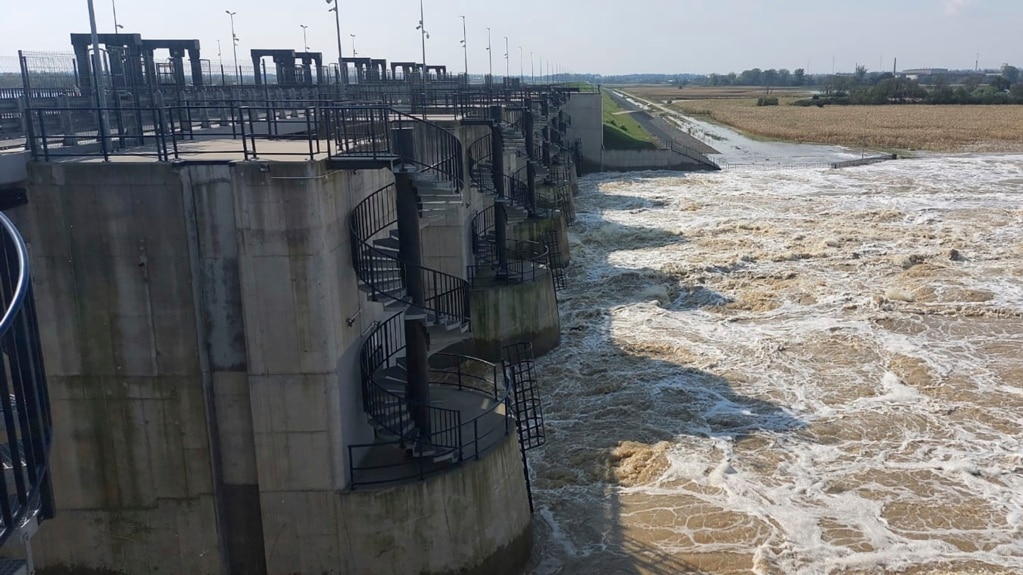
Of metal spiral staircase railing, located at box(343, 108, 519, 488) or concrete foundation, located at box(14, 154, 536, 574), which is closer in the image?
concrete foundation, located at box(14, 154, 536, 574)

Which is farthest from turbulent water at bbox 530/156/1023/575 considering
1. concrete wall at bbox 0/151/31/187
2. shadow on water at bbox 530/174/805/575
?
concrete wall at bbox 0/151/31/187

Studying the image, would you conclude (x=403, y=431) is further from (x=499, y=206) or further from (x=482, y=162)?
(x=482, y=162)

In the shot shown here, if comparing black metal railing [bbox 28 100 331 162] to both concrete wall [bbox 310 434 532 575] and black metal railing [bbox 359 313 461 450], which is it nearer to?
black metal railing [bbox 359 313 461 450]

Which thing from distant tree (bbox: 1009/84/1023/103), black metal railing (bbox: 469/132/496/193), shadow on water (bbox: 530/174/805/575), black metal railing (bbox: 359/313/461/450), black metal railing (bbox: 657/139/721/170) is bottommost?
shadow on water (bbox: 530/174/805/575)

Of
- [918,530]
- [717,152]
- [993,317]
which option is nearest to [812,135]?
[717,152]

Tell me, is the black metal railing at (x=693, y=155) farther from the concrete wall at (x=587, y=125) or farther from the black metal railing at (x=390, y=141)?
the black metal railing at (x=390, y=141)

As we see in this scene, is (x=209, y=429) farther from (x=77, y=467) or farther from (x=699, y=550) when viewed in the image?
(x=699, y=550)
